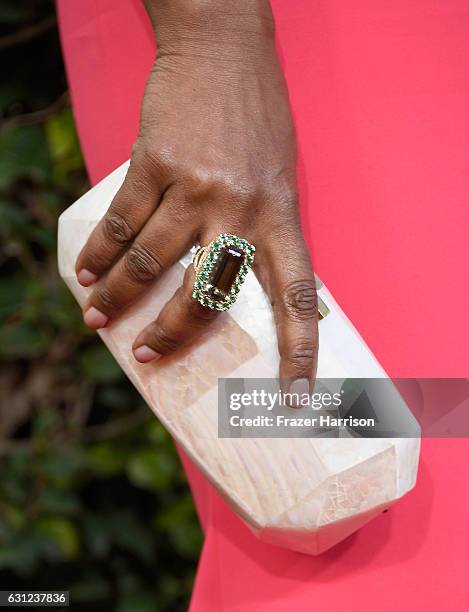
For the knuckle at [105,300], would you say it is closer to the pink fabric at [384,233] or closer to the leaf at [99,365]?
the pink fabric at [384,233]

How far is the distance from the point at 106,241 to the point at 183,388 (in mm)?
149

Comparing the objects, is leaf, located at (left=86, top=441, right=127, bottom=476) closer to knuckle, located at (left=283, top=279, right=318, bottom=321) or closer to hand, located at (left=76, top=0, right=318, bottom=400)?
hand, located at (left=76, top=0, right=318, bottom=400)

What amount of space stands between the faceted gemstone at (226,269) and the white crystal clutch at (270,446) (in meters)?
0.03

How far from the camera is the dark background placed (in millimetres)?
1489

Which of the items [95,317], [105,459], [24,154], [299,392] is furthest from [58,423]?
[299,392]

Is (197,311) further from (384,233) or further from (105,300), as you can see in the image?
(384,233)

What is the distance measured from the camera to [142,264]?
744 millimetres

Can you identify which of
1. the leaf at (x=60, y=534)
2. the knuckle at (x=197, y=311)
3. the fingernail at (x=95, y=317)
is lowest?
the leaf at (x=60, y=534)

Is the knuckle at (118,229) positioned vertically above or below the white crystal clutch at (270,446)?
above

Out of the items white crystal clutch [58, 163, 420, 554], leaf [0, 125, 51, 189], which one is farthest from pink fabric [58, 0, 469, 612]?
leaf [0, 125, 51, 189]

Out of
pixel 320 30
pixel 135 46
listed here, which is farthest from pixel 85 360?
pixel 320 30

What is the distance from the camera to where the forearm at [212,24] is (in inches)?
30.5

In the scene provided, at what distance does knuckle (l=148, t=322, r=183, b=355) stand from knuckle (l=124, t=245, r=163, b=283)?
43mm

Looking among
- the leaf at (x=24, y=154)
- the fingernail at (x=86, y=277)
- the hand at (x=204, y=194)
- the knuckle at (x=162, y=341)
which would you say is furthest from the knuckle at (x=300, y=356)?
the leaf at (x=24, y=154)
